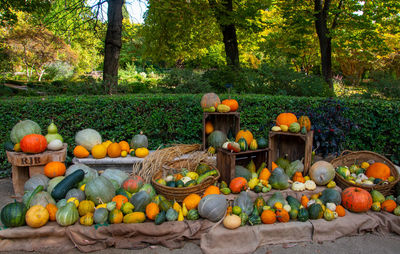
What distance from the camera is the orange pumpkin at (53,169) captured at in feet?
13.6

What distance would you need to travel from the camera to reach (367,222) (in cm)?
351

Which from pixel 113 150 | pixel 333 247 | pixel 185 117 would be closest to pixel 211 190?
pixel 333 247

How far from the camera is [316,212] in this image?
3422mm

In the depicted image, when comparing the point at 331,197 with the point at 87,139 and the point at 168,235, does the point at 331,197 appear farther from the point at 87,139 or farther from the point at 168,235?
the point at 87,139

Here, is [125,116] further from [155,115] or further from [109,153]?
[109,153]

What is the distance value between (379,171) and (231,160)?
2.42 m

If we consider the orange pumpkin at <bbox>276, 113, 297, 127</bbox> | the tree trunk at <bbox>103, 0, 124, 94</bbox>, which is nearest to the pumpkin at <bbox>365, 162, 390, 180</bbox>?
the orange pumpkin at <bbox>276, 113, 297, 127</bbox>

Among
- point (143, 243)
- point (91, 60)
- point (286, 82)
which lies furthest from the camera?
point (91, 60)

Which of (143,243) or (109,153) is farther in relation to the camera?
(109,153)

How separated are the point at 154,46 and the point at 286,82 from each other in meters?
7.35

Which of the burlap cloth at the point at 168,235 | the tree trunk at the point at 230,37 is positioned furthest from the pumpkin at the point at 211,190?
the tree trunk at the point at 230,37

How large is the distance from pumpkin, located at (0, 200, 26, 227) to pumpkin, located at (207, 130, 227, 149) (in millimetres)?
3058

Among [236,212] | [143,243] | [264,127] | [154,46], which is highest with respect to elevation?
[154,46]

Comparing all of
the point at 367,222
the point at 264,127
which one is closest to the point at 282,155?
the point at 264,127
